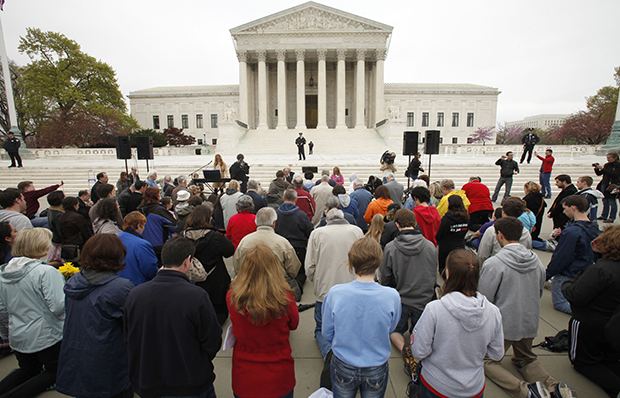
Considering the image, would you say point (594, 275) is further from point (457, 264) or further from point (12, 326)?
point (12, 326)

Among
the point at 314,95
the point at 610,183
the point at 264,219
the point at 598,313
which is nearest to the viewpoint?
the point at 598,313

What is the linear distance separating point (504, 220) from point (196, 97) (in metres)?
58.9

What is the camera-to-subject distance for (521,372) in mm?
3201

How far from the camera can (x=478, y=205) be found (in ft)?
22.5

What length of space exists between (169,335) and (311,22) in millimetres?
45744

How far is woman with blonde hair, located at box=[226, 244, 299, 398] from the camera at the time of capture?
2072 millimetres

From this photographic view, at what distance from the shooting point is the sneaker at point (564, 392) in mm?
2635

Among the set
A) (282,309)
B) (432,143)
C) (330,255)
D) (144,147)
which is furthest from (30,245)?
(432,143)

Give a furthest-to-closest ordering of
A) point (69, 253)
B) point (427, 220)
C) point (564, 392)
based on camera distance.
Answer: point (427, 220)
point (69, 253)
point (564, 392)

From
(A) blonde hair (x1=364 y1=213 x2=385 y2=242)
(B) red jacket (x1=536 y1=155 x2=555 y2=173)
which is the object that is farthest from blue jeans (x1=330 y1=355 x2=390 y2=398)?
(B) red jacket (x1=536 y1=155 x2=555 y2=173)

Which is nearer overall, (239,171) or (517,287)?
(517,287)

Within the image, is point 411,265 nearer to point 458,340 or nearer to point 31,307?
point 458,340

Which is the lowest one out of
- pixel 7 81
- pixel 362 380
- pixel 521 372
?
pixel 521 372

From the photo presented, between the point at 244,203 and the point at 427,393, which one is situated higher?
the point at 244,203
